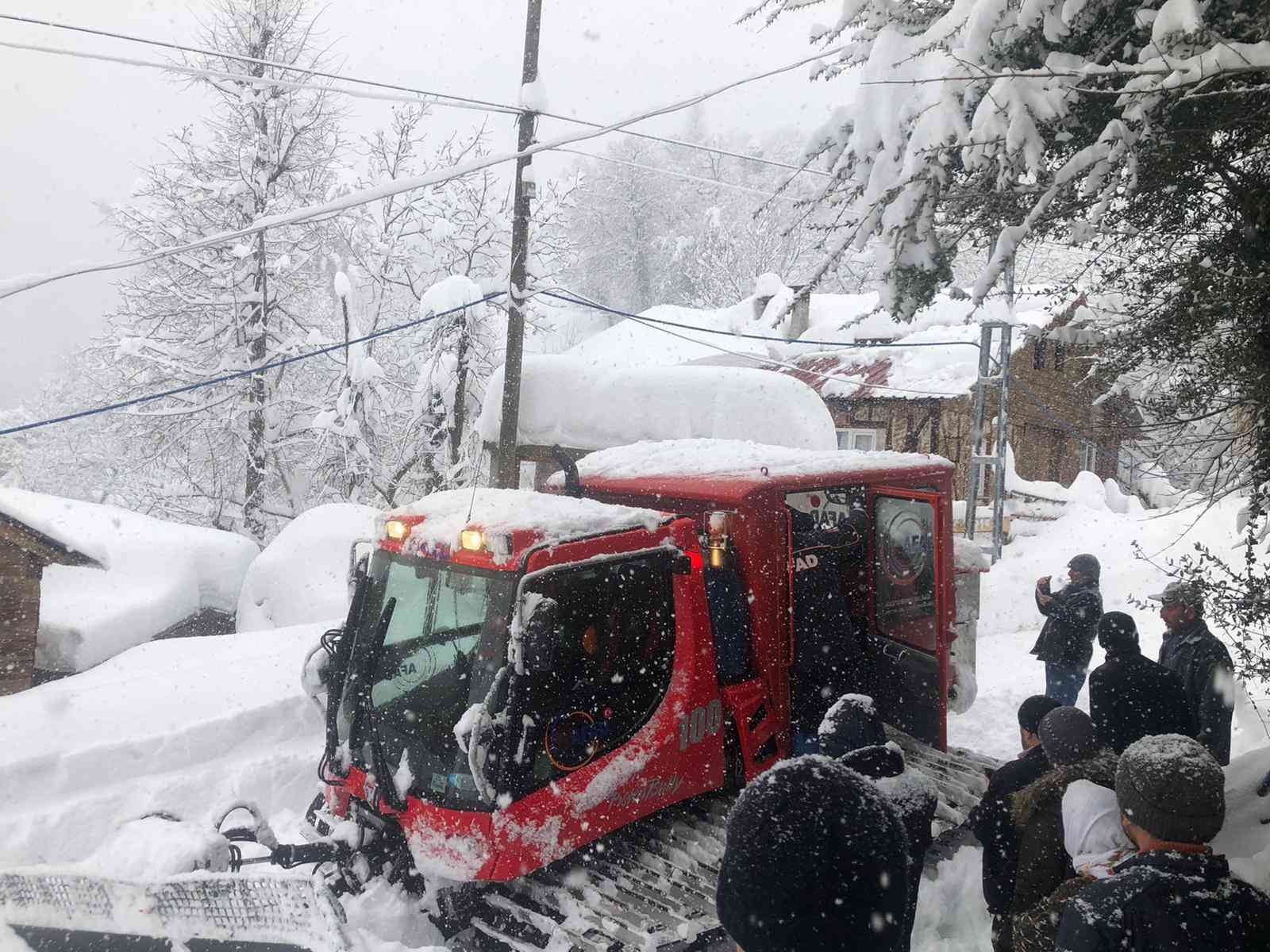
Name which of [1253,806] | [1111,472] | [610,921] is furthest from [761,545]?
[1111,472]

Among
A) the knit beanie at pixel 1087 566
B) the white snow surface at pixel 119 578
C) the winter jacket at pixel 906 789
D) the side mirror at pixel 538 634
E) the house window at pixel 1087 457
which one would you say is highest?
the side mirror at pixel 538 634

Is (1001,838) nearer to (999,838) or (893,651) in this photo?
(999,838)

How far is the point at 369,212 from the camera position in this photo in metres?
19.9

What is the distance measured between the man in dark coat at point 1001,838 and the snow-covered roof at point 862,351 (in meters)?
13.4

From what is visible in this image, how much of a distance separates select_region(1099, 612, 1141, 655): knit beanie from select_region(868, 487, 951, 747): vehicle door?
1101 millimetres

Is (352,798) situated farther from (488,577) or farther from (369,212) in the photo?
(369,212)

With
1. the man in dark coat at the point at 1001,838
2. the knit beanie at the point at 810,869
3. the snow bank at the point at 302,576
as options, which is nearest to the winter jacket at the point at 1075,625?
the man in dark coat at the point at 1001,838

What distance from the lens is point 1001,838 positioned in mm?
3344

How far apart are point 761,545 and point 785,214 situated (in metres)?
44.6

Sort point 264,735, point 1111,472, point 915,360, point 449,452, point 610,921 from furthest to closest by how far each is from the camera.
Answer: point 1111,472, point 915,360, point 449,452, point 264,735, point 610,921

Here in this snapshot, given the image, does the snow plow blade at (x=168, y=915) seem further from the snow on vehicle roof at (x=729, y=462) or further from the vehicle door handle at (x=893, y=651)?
the vehicle door handle at (x=893, y=651)

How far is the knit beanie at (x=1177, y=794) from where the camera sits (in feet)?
7.47

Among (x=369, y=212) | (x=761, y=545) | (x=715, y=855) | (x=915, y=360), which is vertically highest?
(x=369, y=212)

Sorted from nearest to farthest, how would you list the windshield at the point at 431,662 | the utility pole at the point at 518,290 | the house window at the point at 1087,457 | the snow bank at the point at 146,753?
the windshield at the point at 431,662 → the snow bank at the point at 146,753 → the utility pole at the point at 518,290 → the house window at the point at 1087,457
